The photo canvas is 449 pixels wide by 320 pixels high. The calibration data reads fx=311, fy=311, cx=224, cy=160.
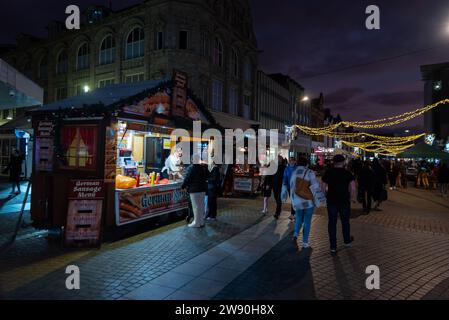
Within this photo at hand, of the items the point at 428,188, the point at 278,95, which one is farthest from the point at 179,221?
the point at 278,95

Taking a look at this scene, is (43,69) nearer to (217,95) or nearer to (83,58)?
(83,58)

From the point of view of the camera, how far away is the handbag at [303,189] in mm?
6402

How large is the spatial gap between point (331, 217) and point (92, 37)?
84.5 feet

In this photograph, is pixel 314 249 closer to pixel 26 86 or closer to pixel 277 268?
pixel 277 268

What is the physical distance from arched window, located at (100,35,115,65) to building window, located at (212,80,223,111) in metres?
8.34

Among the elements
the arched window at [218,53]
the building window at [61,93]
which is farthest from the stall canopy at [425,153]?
the building window at [61,93]

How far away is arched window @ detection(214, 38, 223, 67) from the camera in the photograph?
24141 mm

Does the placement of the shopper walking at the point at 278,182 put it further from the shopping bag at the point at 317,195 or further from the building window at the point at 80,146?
the building window at the point at 80,146

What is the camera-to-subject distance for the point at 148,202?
25.6 ft

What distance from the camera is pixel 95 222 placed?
6297 millimetres

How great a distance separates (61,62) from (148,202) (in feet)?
86.9

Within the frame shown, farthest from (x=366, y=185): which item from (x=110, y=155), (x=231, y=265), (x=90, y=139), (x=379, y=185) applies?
(x=90, y=139)
